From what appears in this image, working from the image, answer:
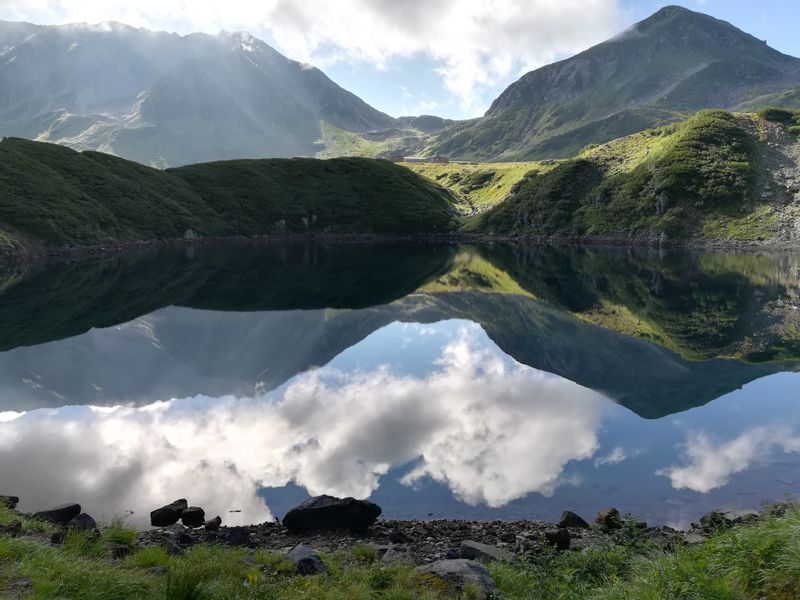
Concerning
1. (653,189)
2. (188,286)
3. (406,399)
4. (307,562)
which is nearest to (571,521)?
(307,562)

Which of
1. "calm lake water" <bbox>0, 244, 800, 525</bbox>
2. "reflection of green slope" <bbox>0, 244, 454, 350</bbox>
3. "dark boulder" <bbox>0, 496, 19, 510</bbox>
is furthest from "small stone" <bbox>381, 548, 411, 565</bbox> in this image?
"reflection of green slope" <bbox>0, 244, 454, 350</bbox>

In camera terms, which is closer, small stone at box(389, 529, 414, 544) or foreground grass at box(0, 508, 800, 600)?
foreground grass at box(0, 508, 800, 600)

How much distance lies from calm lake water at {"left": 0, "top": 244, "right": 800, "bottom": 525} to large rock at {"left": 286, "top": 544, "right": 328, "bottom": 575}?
659cm

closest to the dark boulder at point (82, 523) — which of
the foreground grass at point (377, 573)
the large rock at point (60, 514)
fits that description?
the large rock at point (60, 514)

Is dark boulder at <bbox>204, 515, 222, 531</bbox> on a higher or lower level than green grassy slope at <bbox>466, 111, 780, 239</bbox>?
lower

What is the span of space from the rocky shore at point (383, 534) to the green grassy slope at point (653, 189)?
453ft

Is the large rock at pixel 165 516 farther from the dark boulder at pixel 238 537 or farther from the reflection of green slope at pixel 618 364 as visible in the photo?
the reflection of green slope at pixel 618 364

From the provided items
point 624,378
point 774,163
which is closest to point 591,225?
point 774,163

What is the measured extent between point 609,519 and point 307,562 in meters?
11.0

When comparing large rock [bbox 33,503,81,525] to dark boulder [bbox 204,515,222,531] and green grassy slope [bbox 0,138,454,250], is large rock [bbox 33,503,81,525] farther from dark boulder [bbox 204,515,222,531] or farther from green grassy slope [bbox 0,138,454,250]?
green grassy slope [bbox 0,138,454,250]

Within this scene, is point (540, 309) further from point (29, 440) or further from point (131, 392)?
point (29, 440)

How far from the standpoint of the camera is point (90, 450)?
2434cm

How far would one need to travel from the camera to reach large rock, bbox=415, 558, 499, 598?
11734 millimetres

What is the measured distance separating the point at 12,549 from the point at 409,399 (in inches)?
907
